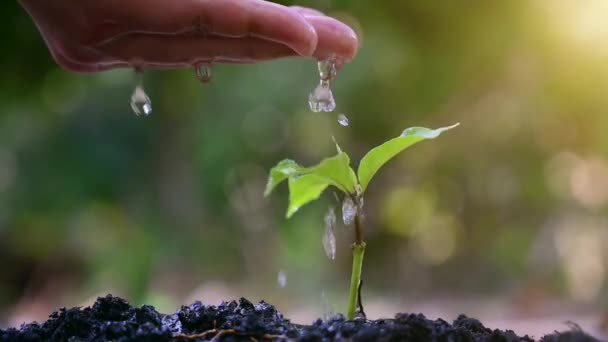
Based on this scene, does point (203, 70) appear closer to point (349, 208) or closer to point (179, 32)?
point (179, 32)

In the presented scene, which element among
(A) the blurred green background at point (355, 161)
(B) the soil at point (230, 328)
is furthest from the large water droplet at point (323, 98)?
(A) the blurred green background at point (355, 161)

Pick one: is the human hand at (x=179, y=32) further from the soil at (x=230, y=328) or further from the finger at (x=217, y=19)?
the soil at (x=230, y=328)

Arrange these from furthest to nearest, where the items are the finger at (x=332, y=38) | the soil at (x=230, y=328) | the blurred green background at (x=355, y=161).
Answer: the blurred green background at (x=355, y=161)
the finger at (x=332, y=38)
the soil at (x=230, y=328)

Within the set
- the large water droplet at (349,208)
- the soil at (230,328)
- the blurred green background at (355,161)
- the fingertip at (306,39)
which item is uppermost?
the blurred green background at (355,161)

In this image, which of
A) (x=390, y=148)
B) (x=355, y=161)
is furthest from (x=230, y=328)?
(x=355, y=161)

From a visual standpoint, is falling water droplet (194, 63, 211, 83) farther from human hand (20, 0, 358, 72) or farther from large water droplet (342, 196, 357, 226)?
large water droplet (342, 196, 357, 226)

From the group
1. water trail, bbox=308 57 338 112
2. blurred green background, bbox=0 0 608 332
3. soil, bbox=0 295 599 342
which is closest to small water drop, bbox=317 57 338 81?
water trail, bbox=308 57 338 112

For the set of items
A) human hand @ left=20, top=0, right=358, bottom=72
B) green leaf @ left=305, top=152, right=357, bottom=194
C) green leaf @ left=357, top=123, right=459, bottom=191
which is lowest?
green leaf @ left=305, top=152, right=357, bottom=194

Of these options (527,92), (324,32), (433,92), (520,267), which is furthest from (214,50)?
(520,267)
